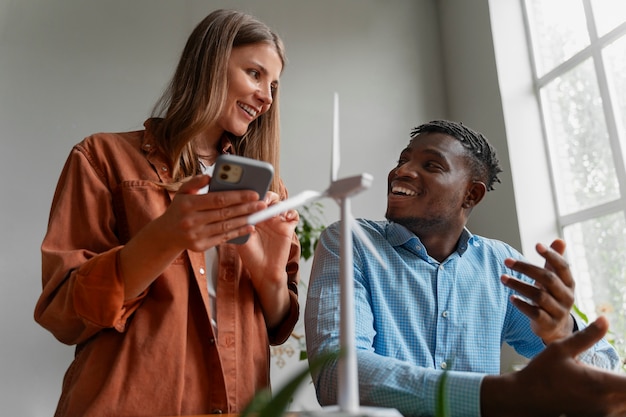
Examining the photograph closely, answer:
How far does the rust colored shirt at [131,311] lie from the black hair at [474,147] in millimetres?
672

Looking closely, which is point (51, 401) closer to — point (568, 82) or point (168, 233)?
point (168, 233)

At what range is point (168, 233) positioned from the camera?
37.9 inches

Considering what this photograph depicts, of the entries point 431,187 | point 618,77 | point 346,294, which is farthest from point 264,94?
point 618,77

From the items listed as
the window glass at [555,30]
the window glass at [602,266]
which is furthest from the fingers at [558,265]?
the window glass at [555,30]

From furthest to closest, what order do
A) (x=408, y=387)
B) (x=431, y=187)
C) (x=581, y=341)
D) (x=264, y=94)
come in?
1. (x=431, y=187)
2. (x=264, y=94)
3. (x=408, y=387)
4. (x=581, y=341)

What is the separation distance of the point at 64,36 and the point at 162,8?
48 centimetres

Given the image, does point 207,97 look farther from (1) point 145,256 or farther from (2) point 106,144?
(1) point 145,256

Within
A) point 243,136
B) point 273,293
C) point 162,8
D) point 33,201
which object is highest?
point 162,8

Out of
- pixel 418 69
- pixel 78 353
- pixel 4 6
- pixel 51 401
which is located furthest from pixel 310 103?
pixel 78 353

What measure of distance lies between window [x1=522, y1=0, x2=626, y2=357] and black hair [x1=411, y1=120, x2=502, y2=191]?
0.87 m

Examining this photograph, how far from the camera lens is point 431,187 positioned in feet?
4.86

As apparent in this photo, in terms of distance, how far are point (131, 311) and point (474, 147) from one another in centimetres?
98

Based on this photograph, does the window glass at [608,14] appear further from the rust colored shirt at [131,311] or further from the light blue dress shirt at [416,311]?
the rust colored shirt at [131,311]

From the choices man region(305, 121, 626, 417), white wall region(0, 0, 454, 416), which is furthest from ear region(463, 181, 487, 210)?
white wall region(0, 0, 454, 416)
